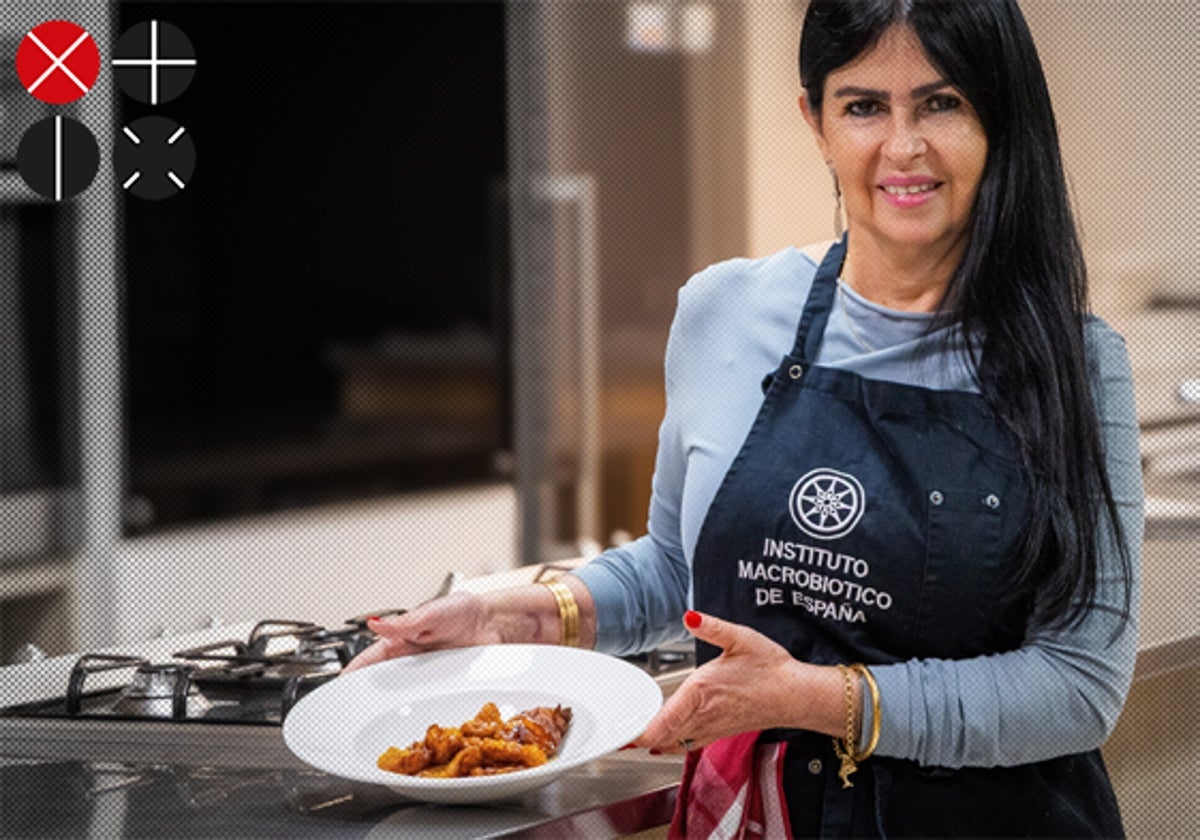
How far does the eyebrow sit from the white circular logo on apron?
0.30 meters

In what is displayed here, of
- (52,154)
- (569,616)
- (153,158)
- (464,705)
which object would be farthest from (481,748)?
(52,154)

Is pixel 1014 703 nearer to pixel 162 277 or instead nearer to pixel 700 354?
pixel 700 354

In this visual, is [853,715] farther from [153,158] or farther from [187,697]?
[153,158]

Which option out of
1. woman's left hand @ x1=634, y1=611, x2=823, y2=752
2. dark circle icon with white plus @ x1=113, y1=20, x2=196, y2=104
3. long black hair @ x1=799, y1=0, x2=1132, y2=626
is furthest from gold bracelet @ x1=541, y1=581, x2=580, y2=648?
dark circle icon with white plus @ x1=113, y1=20, x2=196, y2=104

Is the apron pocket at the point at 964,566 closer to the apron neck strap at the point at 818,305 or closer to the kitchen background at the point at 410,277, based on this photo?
the apron neck strap at the point at 818,305

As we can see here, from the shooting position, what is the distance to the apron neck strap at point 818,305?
1243mm

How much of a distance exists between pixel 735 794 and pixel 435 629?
294 mm

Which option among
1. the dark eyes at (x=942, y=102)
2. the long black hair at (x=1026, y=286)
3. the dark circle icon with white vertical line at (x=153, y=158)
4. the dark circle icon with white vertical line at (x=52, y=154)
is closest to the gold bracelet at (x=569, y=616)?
the long black hair at (x=1026, y=286)

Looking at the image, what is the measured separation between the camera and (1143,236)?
2732mm

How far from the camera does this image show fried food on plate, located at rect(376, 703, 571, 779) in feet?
3.54

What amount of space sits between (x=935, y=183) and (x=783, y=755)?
472 millimetres

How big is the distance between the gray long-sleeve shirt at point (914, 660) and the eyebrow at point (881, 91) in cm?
17

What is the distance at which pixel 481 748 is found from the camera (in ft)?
3.58

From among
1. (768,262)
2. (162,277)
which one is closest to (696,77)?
(162,277)
